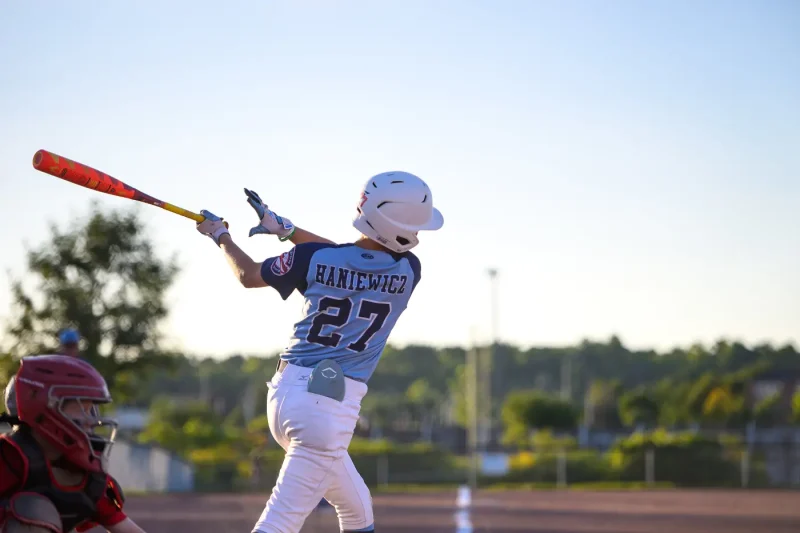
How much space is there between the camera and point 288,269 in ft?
20.6

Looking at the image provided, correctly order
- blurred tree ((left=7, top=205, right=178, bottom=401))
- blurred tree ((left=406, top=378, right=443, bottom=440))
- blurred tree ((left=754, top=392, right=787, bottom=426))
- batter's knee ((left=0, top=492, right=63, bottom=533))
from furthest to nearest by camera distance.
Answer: blurred tree ((left=406, top=378, right=443, bottom=440))
blurred tree ((left=754, top=392, right=787, bottom=426))
blurred tree ((left=7, top=205, right=178, bottom=401))
batter's knee ((left=0, top=492, right=63, bottom=533))

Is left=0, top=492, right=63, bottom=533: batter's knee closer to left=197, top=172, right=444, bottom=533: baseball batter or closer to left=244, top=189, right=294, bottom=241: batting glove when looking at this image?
left=197, top=172, right=444, bottom=533: baseball batter

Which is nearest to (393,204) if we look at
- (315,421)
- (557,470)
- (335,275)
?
(335,275)

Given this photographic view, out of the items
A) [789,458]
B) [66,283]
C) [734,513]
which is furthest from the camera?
[789,458]

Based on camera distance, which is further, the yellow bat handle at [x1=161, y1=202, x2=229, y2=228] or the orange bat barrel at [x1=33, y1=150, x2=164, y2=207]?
the yellow bat handle at [x1=161, y1=202, x2=229, y2=228]

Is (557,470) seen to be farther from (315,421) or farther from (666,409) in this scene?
(666,409)

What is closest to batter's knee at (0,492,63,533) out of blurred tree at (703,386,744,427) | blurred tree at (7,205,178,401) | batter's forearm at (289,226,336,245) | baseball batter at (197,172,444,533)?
baseball batter at (197,172,444,533)

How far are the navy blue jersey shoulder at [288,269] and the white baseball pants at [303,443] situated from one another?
39cm

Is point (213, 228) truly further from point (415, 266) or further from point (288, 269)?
point (415, 266)

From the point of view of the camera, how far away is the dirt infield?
1812cm

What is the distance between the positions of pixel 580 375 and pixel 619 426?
73.5 meters

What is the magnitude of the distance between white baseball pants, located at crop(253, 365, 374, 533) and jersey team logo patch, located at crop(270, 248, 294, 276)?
46 cm

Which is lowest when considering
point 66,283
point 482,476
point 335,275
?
point 482,476

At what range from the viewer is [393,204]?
6363 millimetres
